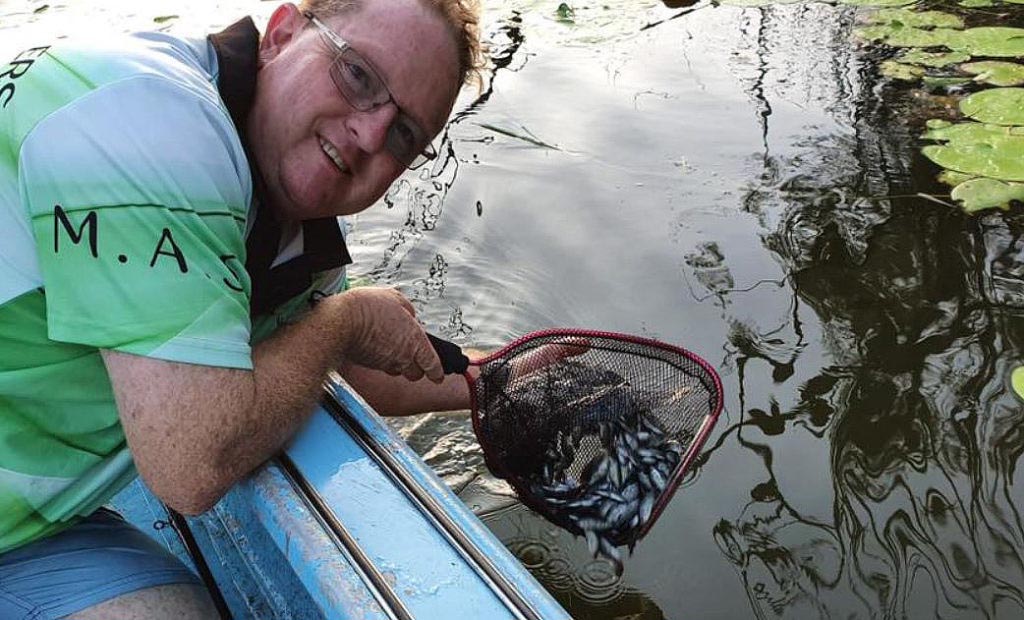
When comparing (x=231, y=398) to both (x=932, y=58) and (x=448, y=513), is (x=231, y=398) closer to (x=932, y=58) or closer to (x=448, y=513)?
(x=448, y=513)

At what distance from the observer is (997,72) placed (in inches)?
212

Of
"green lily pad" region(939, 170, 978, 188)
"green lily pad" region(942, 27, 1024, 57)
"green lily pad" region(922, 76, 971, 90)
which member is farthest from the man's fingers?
"green lily pad" region(942, 27, 1024, 57)

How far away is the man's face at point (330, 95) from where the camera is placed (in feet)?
5.99

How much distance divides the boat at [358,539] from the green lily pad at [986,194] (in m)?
3.31

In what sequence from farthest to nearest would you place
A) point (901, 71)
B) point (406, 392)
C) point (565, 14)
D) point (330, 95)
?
point (565, 14) < point (901, 71) < point (406, 392) < point (330, 95)

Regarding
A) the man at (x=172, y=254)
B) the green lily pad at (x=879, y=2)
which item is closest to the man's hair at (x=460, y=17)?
the man at (x=172, y=254)

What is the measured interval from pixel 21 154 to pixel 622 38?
5801 mm

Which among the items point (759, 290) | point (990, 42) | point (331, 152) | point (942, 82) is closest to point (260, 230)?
point (331, 152)

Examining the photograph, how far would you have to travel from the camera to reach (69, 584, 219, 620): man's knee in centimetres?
165

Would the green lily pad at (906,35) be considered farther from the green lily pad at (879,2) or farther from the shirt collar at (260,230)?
the shirt collar at (260,230)

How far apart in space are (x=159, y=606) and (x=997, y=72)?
5.52 metres

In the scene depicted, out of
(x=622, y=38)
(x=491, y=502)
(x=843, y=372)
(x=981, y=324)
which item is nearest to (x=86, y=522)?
(x=491, y=502)

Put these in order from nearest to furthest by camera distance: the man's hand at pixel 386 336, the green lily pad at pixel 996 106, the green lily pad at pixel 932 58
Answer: the man's hand at pixel 386 336, the green lily pad at pixel 996 106, the green lily pad at pixel 932 58

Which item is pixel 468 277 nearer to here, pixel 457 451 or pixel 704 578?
pixel 457 451
